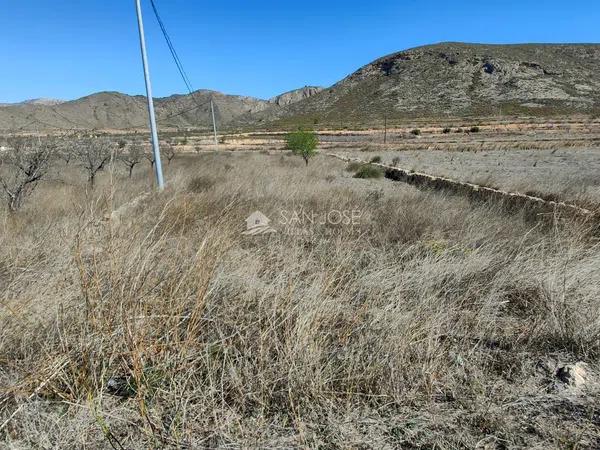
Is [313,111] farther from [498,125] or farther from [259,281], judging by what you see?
[259,281]

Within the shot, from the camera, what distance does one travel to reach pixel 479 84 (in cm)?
8275

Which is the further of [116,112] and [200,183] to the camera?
[116,112]

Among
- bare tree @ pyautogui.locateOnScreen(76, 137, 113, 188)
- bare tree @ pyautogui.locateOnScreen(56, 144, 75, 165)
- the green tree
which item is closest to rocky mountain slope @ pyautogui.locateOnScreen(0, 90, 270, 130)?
the green tree

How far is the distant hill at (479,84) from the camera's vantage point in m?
75.2

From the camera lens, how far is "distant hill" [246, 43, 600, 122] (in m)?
75.2

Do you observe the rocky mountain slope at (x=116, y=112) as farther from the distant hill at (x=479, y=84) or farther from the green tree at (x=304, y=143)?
the green tree at (x=304, y=143)

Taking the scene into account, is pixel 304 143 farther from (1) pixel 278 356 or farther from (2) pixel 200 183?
(1) pixel 278 356

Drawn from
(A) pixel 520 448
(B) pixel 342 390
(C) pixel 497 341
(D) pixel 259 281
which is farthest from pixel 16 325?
(C) pixel 497 341

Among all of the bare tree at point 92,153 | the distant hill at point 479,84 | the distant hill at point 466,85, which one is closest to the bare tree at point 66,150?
the bare tree at point 92,153

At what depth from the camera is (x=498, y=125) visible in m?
58.4

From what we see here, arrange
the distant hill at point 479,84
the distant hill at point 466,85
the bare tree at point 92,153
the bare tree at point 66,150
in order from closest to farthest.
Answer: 1. the bare tree at point 66,150
2. the bare tree at point 92,153
3. the distant hill at point 479,84
4. the distant hill at point 466,85

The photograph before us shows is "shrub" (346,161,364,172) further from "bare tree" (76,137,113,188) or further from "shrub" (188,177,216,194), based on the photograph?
"bare tree" (76,137,113,188)

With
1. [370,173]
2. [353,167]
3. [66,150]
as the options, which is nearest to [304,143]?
[353,167]

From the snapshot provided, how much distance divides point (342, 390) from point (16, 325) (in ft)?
6.00
